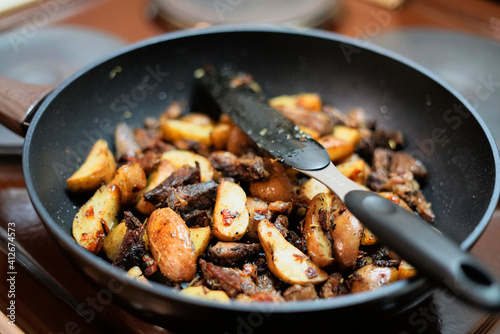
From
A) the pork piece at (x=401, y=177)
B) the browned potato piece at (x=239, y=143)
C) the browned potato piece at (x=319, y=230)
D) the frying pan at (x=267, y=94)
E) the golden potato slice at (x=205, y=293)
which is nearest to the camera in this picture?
the frying pan at (x=267, y=94)

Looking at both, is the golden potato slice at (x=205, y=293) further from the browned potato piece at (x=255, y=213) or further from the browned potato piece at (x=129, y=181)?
the browned potato piece at (x=129, y=181)

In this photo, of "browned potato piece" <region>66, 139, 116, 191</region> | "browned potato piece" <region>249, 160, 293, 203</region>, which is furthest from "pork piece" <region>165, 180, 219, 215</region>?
"browned potato piece" <region>66, 139, 116, 191</region>

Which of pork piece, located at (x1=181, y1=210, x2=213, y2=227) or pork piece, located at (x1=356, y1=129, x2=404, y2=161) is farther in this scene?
pork piece, located at (x1=356, y1=129, x2=404, y2=161)

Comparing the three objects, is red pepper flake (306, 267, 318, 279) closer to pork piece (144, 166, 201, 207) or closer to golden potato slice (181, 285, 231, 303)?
golden potato slice (181, 285, 231, 303)

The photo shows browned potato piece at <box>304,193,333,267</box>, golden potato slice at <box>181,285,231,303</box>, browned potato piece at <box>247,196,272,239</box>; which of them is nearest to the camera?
golden potato slice at <box>181,285,231,303</box>

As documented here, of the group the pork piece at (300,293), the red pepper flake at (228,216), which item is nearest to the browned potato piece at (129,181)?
the red pepper flake at (228,216)

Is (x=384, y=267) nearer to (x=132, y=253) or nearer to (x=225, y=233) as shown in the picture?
(x=225, y=233)

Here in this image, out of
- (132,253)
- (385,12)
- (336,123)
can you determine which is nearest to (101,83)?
(132,253)

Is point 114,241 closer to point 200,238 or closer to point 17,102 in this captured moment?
point 200,238
